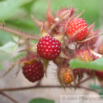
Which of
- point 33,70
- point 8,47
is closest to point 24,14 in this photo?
point 8,47

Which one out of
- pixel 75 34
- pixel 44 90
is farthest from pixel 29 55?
pixel 44 90

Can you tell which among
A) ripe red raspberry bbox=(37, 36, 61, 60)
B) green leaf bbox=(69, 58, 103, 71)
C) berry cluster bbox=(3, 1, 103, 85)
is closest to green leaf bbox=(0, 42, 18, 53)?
berry cluster bbox=(3, 1, 103, 85)

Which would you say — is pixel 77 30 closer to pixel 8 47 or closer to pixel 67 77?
pixel 67 77

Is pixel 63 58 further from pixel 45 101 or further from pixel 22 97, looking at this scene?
pixel 22 97

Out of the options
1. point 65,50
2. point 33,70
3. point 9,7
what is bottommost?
point 33,70

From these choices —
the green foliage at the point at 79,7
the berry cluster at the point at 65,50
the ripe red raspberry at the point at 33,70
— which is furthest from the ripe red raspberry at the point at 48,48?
the green foliage at the point at 79,7

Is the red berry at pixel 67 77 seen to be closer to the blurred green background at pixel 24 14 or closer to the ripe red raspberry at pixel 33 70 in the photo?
the ripe red raspberry at pixel 33 70
